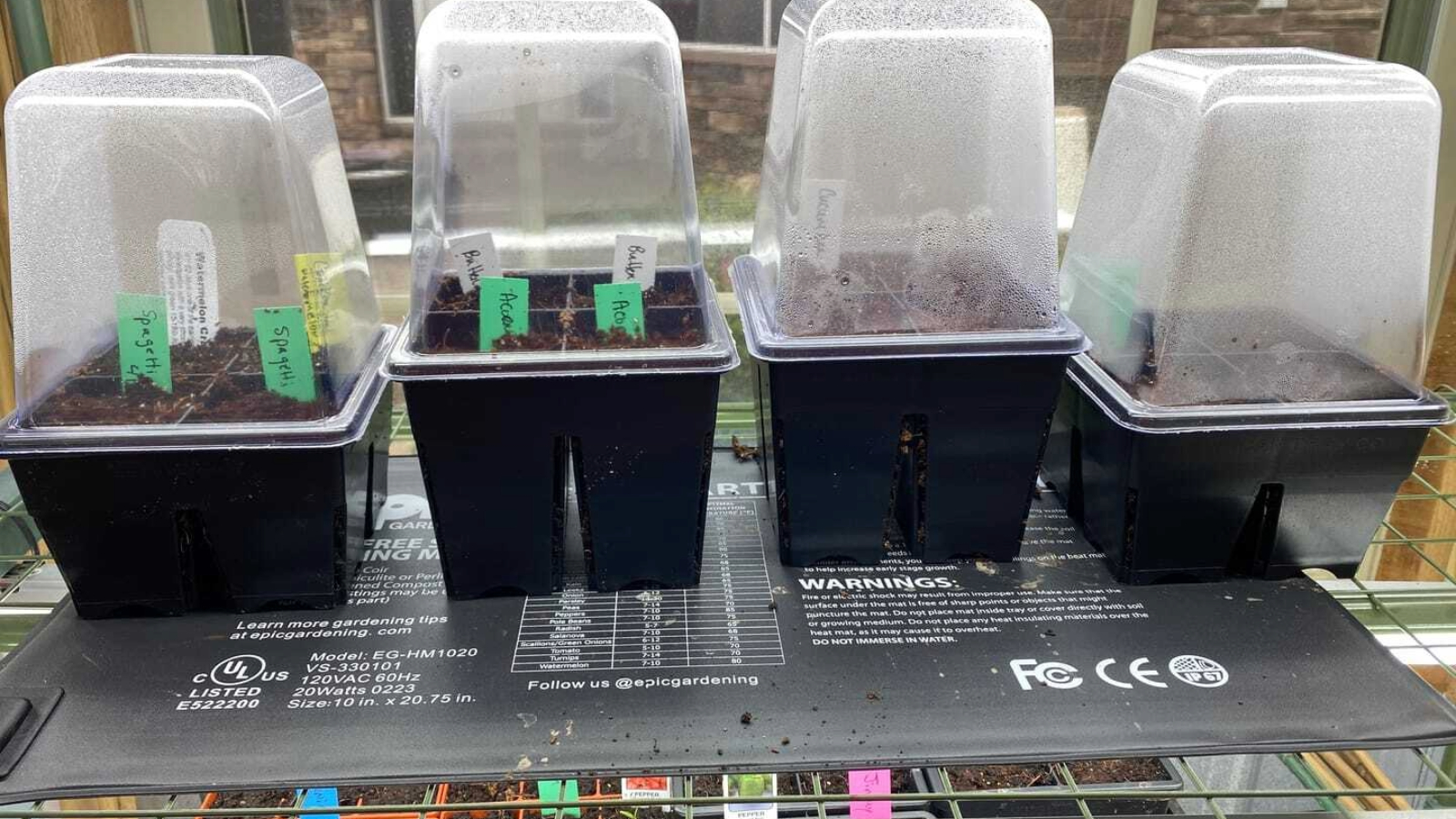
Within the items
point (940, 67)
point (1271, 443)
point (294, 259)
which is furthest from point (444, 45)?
point (1271, 443)

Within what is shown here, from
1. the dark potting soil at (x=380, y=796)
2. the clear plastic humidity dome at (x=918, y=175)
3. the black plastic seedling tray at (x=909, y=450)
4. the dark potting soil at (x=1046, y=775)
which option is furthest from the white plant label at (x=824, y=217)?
the dark potting soil at (x=380, y=796)

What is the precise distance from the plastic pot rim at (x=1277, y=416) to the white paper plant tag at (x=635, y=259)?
534mm

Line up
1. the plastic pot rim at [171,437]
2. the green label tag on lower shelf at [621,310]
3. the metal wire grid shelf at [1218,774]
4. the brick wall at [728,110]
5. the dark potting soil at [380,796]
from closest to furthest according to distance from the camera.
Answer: the metal wire grid shelf at [1218,774]
the plastic pot rim at [171,437]
the green label tag on lower shelf at [621,310]
the dark potting soil at [380,796]
the brick wall at [728,110]

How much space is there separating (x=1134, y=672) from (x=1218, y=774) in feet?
2.63

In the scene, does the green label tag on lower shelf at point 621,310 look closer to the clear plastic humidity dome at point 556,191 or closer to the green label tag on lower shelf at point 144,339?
the clear plastic humidity dome at point 556,191

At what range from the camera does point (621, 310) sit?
1039mm

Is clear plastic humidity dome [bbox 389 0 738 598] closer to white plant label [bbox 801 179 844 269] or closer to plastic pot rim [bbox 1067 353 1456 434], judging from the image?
white plant label [bbox 801 179 844 269]

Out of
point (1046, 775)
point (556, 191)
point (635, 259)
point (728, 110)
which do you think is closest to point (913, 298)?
point (635, 259)

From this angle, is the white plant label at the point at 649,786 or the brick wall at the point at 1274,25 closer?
the white plant label at the point at 649,786

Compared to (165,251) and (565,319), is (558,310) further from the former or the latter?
(165,251)

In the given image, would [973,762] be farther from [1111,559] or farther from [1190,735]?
[1111,559]

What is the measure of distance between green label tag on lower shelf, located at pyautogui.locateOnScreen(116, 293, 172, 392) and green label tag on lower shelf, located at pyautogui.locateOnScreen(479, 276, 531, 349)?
0.32 metres

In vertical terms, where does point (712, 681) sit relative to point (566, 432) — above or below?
below

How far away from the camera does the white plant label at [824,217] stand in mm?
1014
